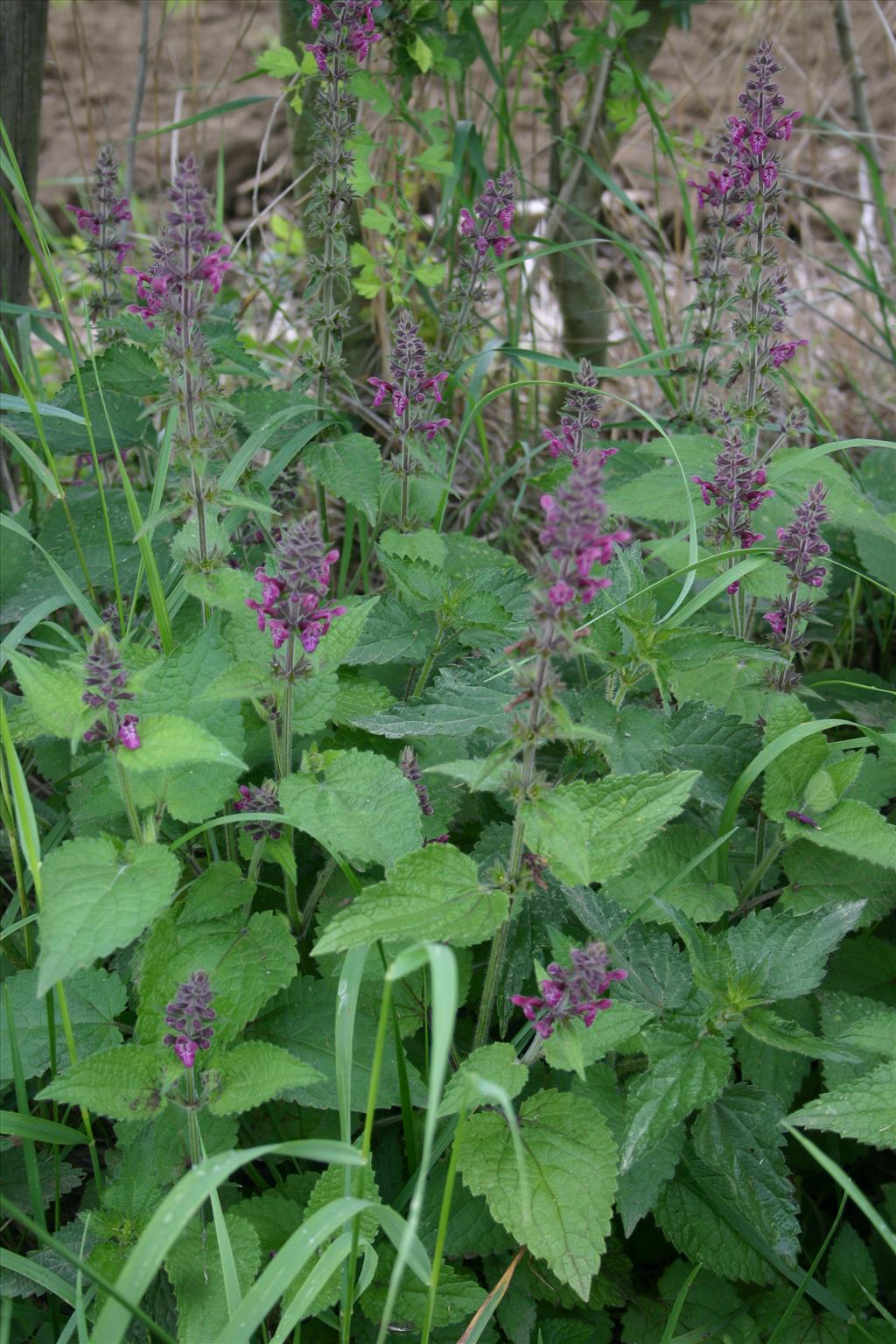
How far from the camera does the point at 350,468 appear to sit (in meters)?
3.00

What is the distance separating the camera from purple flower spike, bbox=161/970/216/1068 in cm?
175

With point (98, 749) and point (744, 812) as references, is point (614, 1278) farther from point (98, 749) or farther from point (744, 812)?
point (98, 749)

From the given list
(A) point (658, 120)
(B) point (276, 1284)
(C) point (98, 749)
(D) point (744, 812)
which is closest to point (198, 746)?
(B) point (276, 1284)

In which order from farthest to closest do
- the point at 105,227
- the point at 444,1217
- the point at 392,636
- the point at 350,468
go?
1. the point at 105,227
2. the point at 350,468
3. the point at 392,636
4. the point at 444,1217

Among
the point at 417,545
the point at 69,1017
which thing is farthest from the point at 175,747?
the point at 417,545

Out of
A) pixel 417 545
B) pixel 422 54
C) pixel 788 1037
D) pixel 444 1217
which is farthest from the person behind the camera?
pixel 422 54

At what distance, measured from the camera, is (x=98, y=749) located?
9.04 feet

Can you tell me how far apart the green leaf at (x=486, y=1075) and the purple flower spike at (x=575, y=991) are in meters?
0.07

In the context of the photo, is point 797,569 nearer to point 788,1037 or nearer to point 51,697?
point 788,1037

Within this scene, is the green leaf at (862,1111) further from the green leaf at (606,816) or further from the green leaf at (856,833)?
the green leaf at (606,816)

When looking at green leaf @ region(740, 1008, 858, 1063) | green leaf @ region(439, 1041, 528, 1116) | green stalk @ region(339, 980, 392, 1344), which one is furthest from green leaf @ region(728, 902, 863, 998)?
green stalk @ region(339, 980, 392, 1344)

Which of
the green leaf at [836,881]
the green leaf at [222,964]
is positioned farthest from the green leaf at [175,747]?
the green leaf at [836,881]

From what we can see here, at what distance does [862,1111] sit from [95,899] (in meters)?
1.32

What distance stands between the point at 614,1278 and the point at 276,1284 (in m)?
0.98
